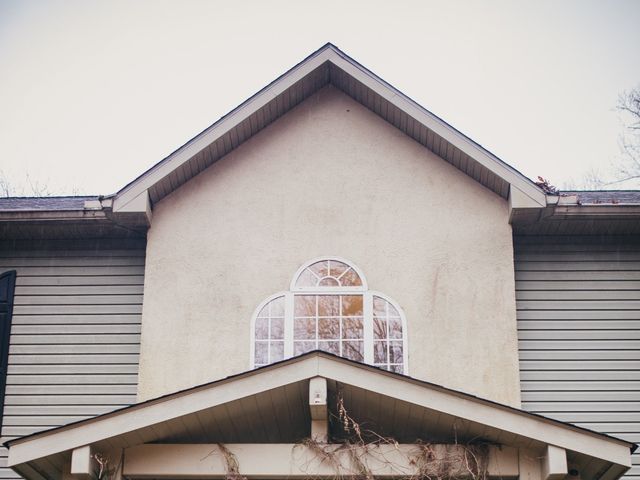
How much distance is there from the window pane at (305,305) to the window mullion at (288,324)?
72mm

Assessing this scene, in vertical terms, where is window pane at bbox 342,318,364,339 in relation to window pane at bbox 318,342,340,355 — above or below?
above

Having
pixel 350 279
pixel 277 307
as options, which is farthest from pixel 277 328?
pixel 350 279

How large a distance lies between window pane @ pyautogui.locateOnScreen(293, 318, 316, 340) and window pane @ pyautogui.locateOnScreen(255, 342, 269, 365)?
382 mm

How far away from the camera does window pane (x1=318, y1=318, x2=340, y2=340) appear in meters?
12.1

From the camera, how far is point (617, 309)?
12.7 meters

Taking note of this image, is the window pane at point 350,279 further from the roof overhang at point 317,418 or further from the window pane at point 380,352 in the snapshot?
the roof overhang at point 317,418

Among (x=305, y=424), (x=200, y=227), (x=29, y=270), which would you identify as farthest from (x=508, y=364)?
(x=29, y=270)

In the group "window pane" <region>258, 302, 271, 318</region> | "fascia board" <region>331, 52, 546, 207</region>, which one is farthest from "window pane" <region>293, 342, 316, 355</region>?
"fascia board" <region>331, 52, 546, 207</region>

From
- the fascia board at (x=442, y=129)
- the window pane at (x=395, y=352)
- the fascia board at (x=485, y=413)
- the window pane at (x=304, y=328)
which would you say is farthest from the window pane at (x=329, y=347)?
the fascia board at (x=442, y=129)

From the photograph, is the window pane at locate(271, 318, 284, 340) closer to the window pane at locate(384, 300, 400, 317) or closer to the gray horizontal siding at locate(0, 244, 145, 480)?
the window pane at locate(384, 300, 400, 317)

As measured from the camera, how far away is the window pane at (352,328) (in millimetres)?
12109

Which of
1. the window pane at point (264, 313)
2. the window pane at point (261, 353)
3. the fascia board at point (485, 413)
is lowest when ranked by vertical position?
the fascia board at point (485, 413)

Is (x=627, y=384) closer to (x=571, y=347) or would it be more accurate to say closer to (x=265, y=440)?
(x=571, y=347)

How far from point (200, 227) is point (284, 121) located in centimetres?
178
